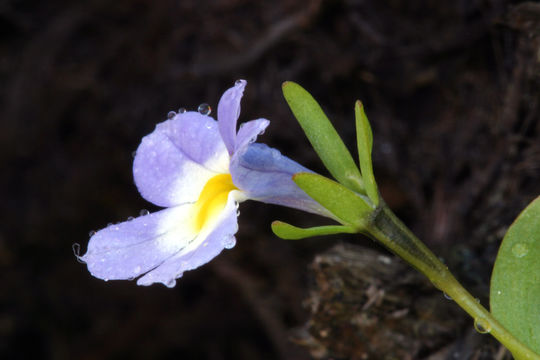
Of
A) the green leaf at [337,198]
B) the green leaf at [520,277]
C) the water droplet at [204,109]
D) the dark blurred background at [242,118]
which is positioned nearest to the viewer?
the green leaf at [337,198]

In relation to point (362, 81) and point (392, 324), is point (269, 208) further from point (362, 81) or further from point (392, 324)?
point (392, 324)

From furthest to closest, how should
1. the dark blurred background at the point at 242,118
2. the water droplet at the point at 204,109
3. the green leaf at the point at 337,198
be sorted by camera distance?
1. the dark blurred background at the point at 242,118
2. the water droplet at the point at 204,109
3. the green leaf at the point at 337,198

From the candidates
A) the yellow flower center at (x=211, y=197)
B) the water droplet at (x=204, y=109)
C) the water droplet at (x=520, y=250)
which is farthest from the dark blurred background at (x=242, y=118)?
the water droplet at (x=204, y=109)

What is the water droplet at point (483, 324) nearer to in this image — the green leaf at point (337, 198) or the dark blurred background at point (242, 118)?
the green leaf at point (337, 198)

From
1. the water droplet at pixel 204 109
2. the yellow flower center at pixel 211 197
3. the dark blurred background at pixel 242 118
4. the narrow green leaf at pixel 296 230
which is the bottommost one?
the dark blurred background at pixel 242 118

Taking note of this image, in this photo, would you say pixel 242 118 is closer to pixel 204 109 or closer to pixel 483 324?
pixel 204 109

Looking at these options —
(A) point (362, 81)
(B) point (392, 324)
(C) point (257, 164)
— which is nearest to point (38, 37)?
(A) point (362, 81)
